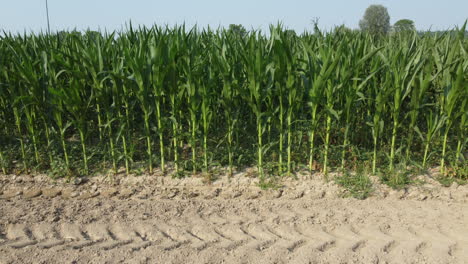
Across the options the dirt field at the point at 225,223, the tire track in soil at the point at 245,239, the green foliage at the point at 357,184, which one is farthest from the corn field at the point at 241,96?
the tire track in soil at the point at 245,239

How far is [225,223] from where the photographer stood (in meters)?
3.33

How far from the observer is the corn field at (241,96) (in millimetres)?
3811

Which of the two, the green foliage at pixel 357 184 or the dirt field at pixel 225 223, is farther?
the green foliage at pixel 357 184

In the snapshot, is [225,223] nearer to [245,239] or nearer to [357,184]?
[245,239]

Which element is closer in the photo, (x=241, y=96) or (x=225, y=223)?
(x=225, y=223)

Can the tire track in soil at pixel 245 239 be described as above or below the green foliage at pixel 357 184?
below

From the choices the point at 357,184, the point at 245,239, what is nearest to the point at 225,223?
the point at 245,239

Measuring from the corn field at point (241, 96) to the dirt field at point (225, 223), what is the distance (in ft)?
1.01

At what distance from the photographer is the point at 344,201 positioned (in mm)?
3768

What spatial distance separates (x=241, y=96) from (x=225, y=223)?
147 cm

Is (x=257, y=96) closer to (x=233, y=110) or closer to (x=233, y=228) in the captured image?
(x=233, y=110)

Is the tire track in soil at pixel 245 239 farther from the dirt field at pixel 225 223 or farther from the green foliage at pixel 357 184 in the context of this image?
the green foliage at pixel 357 184

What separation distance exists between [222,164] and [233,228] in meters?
1.37

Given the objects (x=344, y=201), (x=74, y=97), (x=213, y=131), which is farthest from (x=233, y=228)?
(x=74, y=97)
